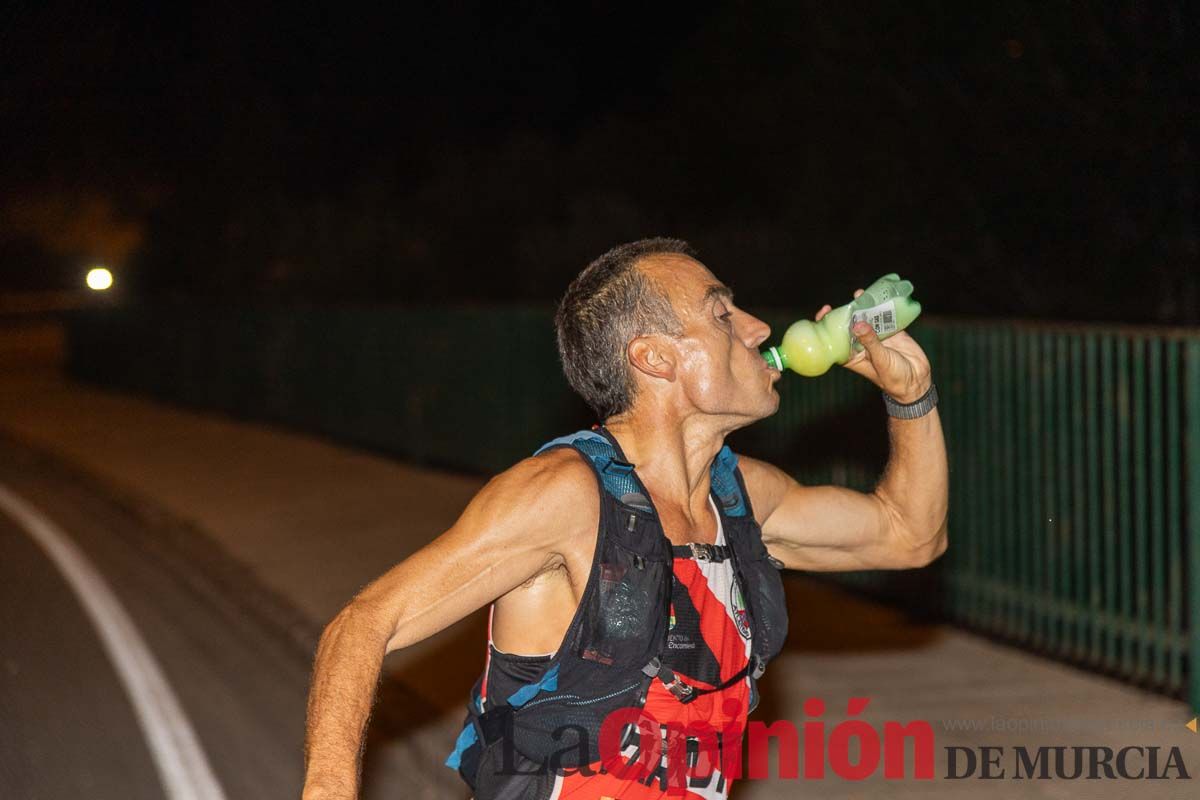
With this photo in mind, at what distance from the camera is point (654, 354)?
3.06m

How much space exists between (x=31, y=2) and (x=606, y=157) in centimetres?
1683

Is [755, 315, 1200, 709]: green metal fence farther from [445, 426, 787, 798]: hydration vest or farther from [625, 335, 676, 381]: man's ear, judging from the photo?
[445, 426, 787, 798]: hydration vest

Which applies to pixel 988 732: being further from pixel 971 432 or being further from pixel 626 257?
pixel 626 257

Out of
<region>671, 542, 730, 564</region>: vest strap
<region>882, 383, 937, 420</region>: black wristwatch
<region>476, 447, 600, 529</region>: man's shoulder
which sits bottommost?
<region>671, 542, 730, 564</region>: vest strap

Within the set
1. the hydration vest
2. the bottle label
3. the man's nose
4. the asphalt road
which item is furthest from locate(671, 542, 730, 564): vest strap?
the asphalt road

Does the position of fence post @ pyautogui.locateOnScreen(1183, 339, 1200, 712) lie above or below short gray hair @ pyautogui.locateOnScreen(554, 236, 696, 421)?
below

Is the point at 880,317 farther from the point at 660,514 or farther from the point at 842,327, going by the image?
the point at 660,514

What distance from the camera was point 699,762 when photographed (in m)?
2.95

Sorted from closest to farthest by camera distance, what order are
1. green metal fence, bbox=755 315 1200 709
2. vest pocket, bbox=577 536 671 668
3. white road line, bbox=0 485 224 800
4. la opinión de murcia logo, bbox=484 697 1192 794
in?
vest pocket, bbox=577 536 671 668
la opinión de murcia logo, bbox=484 697 1192 794
white road line, bbox=0 485 224 800
green metal fence, bbox=755 315 1200 709

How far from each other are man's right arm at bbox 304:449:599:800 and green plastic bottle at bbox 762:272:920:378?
695mm

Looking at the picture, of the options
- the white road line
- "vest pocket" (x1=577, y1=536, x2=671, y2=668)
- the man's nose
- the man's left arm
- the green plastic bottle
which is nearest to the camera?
"vest pocket" (x1=577, y1=536, x2=671, y2=668)

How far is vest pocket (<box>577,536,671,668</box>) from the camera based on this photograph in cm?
273

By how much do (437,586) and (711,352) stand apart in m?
0.77

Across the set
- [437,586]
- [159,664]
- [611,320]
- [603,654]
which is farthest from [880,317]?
[159,664]
